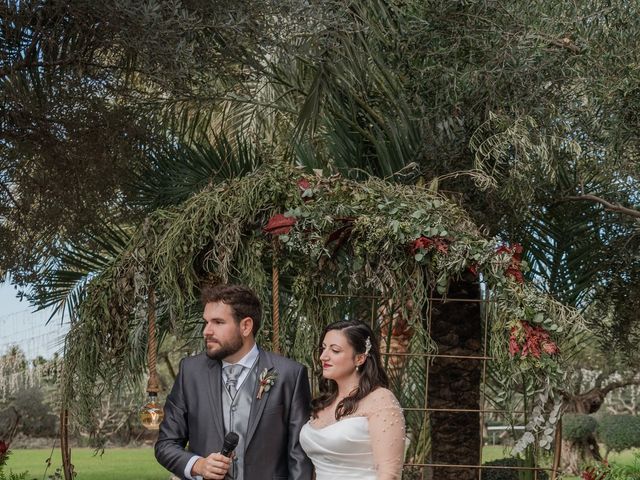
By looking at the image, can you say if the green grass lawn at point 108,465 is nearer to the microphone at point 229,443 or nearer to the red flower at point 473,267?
the red flower at point 473,267

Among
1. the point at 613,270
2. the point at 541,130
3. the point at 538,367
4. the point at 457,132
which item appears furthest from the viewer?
the point at 613,270

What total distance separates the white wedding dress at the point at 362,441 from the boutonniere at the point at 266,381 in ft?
0.84

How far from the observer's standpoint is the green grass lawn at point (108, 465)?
22.3m

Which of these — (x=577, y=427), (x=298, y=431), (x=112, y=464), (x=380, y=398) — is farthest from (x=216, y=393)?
(x=112, y=464)

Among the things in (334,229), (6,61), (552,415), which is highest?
(6,61)

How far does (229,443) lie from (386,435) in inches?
27.4

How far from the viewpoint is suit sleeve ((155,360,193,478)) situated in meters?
4.10

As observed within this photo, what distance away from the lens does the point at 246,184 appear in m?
5.98

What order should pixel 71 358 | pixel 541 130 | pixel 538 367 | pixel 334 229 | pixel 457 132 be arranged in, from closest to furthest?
pixel 538 367, pixel 334 229, pixel 71 358, pixel 541 130, pixel 457 132

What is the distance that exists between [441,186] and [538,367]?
4.75m

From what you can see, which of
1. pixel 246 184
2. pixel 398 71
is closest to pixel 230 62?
pixel 398 71

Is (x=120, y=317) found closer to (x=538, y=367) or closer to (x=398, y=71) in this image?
(x=538, y=367)

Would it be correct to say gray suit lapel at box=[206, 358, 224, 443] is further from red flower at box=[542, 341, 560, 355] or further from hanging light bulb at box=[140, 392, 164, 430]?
red flower at box=[542, 341, 560, 355]

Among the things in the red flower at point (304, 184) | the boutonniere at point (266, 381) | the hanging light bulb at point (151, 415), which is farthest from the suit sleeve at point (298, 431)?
the red flower at point (304, 184)
